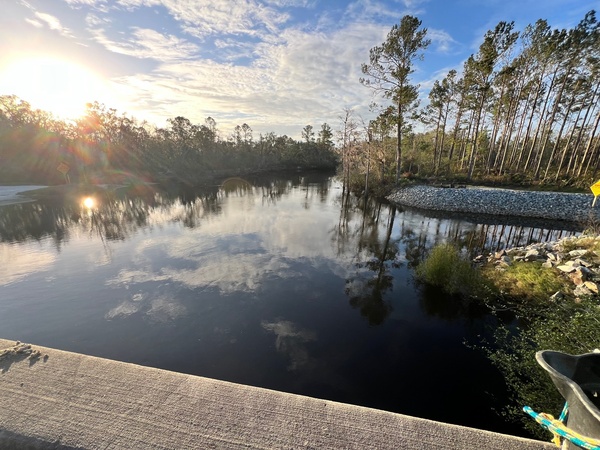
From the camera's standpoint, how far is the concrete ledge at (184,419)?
2.25 metres

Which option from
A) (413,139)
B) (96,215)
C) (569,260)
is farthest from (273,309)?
(413,139)

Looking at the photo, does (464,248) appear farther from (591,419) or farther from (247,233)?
(591,419)

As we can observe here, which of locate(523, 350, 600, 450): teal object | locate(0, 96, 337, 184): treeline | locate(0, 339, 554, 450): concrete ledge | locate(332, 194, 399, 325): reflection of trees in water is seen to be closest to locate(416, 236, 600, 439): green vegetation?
locate(0, 339, 554, 450): concrete ledge

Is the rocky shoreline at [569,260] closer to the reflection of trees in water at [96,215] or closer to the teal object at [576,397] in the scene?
the teal object at [576,397]

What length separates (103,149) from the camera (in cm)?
3884

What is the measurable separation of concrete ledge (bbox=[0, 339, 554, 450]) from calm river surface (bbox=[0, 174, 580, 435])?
72.8 inches

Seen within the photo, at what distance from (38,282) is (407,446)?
35.6 feet

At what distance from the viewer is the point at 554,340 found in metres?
3.22

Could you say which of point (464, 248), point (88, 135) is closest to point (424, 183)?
point (464, 248)

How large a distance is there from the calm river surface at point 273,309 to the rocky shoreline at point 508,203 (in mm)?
3135

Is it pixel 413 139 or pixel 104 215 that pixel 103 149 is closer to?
pixel 104 215

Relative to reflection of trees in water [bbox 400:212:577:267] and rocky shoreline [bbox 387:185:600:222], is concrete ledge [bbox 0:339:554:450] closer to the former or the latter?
reflection of trees in water [bbox 400:212:577:267]

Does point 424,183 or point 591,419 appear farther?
point 424,183

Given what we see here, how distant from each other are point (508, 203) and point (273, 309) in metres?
17.6
